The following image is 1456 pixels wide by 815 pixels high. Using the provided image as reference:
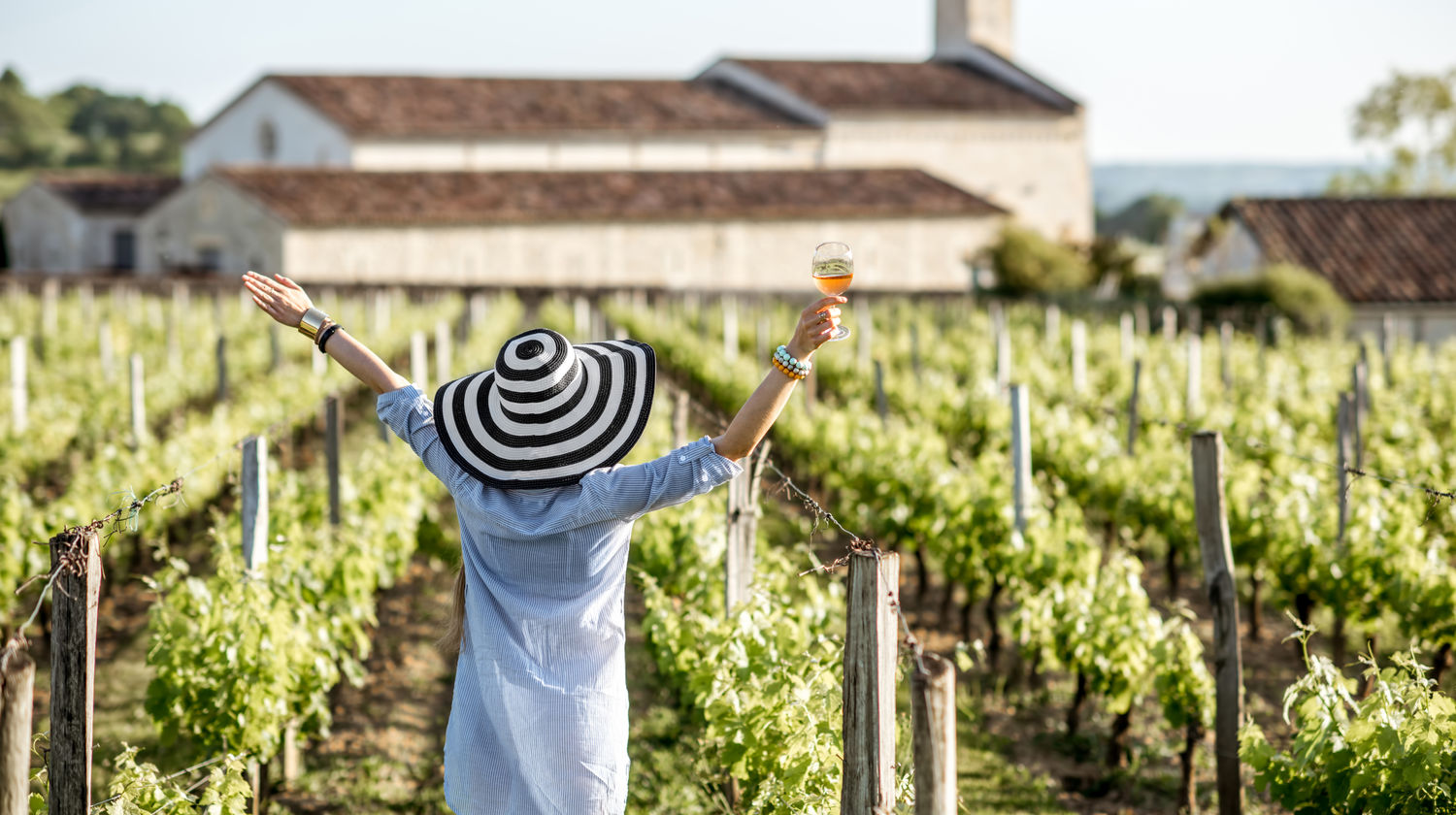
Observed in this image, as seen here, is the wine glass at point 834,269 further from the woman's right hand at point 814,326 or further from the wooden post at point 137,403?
the wooden post at point 137,403

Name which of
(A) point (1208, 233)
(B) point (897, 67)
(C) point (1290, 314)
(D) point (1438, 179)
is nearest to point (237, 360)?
(C) point (1290, 314)

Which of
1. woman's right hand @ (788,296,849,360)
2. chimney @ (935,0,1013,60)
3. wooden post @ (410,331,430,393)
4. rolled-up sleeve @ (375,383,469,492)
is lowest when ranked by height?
rolled-up sleeve @ (375,383,469,492)

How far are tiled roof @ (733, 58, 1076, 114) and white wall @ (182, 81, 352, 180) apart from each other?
53.6 feet

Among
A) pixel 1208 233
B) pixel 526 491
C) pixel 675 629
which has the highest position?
pixel 1208 233

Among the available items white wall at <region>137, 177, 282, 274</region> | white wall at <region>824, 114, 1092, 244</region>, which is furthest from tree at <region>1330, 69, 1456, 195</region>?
white wall at <region>137, 177, 282, 274</region>

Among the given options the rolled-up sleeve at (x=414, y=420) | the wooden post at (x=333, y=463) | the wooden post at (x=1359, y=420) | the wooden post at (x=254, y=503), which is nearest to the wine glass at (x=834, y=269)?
the rolled-up sleeve at (x=414, y=420)

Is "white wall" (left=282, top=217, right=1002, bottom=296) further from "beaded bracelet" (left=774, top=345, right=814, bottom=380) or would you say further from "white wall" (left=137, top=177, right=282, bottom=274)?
"beaded bracelet" (left=774, top=345, right=814, bottom=380)

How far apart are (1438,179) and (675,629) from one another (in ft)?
172

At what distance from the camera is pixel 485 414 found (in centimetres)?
281

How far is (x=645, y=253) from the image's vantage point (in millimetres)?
37156

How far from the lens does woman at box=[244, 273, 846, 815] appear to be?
2781 millimetres

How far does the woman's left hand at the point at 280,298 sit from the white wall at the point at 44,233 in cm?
4515

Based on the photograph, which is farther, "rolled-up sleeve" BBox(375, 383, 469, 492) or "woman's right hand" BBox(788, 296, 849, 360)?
"rolled-up sleeve" BBox(375, 383, 469, 492)

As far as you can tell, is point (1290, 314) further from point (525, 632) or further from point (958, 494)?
point (525, 632)
